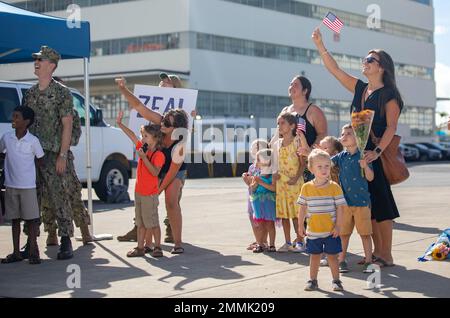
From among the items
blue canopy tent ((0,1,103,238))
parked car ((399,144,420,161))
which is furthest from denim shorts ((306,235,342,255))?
parked car ((399,144,420,161))

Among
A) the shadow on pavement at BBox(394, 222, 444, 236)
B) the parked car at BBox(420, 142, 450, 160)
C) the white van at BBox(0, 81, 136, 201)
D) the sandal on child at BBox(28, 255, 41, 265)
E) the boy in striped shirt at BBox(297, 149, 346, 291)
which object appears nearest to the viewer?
the boy in striped shirt at BBox(297, 149, 346, 291)

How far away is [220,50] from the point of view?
5538cm

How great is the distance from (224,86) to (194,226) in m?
44.2

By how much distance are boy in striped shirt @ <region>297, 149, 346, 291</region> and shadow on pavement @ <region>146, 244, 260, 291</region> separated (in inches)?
34.0

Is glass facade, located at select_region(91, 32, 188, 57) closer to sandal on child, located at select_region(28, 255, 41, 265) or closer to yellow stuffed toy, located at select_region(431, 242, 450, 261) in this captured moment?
sandal on child, located at select_region(28, 255, 41, 265)

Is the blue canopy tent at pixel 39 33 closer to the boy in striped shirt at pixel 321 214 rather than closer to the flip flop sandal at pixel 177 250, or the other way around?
the flip flop sandal at pixel 177 250

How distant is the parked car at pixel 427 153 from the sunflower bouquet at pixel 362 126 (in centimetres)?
5324

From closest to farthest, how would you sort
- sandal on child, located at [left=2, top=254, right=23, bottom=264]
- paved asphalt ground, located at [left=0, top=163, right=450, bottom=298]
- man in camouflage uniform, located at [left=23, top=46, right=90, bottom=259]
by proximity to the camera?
1. paved asphalt ground, located at [left=0, top=163, right=450, bottom=298]
2. sandal on child, located at [left=2, top=254, right=23, bottom=264]
3. man in camouflage uniform, located at [left=23, top=46, right=90, bottom=259]

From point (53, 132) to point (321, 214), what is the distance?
3.53 m

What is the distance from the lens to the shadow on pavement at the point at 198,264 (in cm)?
727

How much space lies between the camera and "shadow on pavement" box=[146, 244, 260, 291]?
7266 mm

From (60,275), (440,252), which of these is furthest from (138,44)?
(440,252)

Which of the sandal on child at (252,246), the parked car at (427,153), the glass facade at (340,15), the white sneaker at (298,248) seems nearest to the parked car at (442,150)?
the parked car at (427,153)

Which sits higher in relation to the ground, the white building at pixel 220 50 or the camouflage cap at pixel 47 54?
the white building at pixel 220 50
